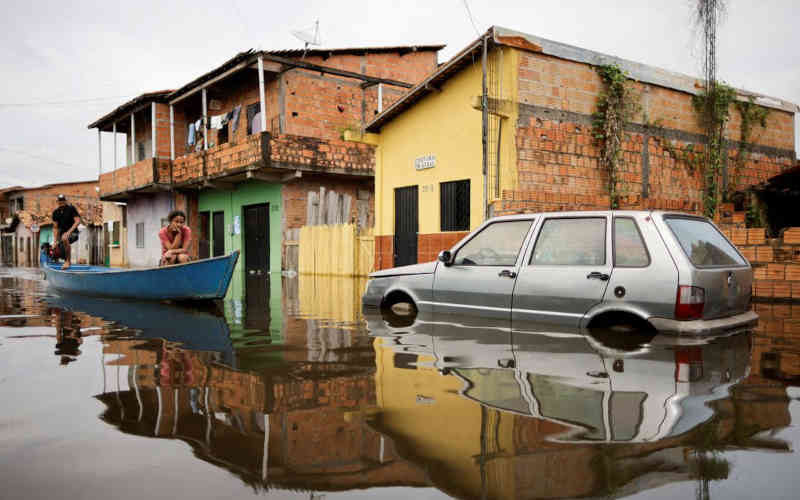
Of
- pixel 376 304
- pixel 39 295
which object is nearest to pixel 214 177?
pixel 39 295

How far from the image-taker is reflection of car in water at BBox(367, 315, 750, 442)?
3176mm

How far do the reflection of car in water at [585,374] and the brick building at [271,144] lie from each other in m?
13.9

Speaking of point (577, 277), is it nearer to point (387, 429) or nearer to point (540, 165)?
point (387, 429)

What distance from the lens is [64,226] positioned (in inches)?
570

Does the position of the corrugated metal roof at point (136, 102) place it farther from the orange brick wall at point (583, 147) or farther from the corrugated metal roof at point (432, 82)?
the orange brick wall at point (583, 147)

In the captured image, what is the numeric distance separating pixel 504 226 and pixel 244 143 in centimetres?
1504

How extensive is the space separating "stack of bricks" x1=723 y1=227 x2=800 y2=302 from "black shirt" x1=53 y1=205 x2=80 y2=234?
1420cm

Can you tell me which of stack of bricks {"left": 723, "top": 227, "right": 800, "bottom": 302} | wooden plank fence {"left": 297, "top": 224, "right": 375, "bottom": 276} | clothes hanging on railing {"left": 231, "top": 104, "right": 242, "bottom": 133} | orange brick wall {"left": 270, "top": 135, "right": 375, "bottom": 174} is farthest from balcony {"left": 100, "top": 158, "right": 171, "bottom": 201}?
stack of bricks {"left": 723, "top": 227, "right": 800, "bottom": 302}

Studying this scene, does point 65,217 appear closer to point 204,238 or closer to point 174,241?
point 174,241

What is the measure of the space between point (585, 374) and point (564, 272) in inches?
64.6

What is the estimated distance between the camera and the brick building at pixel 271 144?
19.9 metres

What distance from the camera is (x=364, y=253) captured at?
1725 centimetres

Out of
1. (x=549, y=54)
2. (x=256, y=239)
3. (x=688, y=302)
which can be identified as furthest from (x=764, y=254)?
(x=256, y=239)

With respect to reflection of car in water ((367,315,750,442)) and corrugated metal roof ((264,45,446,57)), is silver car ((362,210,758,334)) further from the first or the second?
corrugated metal roof ((264,45,446,57))
